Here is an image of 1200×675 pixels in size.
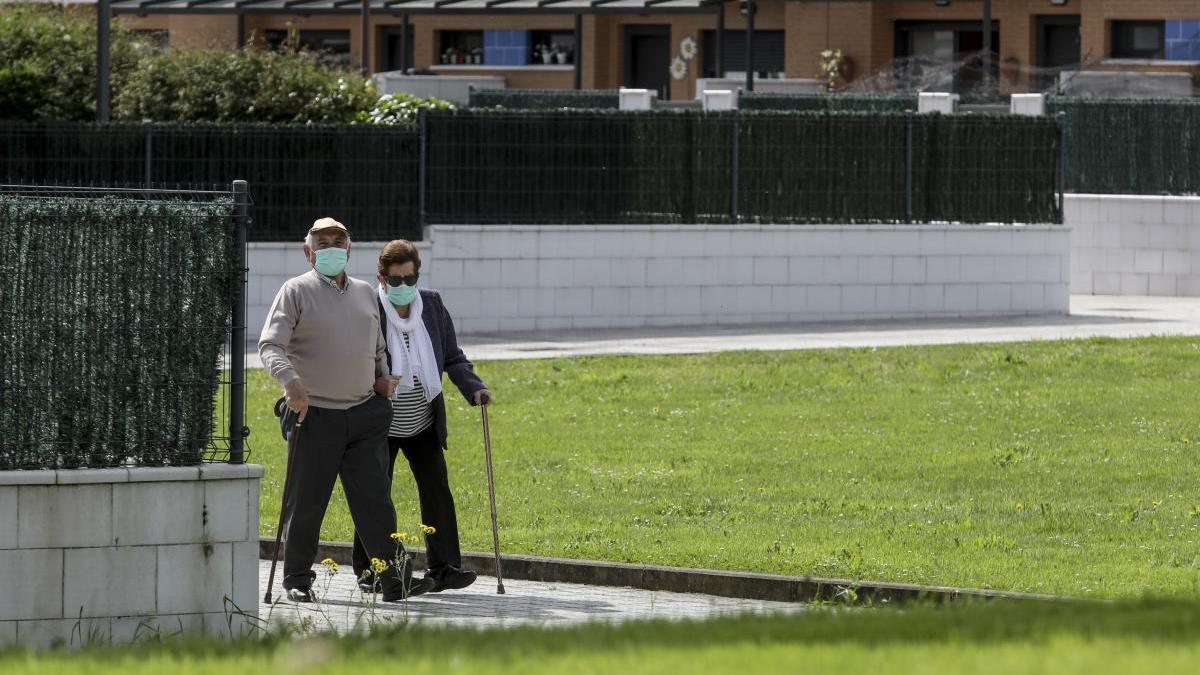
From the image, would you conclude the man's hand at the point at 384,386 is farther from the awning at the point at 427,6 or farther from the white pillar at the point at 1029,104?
the awning at the point at 427,6

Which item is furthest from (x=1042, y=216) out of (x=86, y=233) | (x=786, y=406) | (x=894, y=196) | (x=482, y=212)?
(x=86, y=233)

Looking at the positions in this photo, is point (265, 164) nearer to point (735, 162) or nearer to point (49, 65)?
point (49, 65)

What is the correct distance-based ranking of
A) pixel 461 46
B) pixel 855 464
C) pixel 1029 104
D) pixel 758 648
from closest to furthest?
1. pixel 758 648
2. pixel 855 464
3. pixel 1029 104
4. pixel 461 46

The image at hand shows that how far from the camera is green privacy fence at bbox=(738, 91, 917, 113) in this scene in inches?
1246

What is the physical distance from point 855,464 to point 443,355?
382 cm

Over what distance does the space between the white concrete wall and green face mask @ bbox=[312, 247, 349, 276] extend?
1731cm

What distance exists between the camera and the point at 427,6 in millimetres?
50375

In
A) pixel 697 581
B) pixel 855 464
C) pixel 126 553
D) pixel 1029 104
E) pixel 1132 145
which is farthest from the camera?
pixel 1029 104

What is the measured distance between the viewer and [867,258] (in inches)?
926

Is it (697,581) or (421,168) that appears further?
(421,168)

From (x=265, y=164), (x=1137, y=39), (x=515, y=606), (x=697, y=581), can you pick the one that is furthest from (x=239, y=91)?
(x=1137, y=39)

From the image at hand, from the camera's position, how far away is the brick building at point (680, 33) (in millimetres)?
48094

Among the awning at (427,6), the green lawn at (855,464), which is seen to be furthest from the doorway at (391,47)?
the green lawn at (855,464)

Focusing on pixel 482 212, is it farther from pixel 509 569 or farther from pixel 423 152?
pixel 509 569
